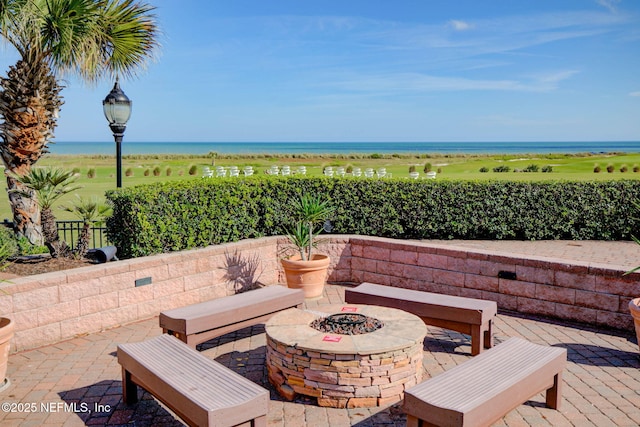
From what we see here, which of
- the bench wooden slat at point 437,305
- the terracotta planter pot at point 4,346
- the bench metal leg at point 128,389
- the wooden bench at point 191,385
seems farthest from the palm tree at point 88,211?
the bench wooden slat at point 437,305

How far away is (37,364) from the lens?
5035 millimetres

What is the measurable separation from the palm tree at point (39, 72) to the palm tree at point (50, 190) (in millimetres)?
785

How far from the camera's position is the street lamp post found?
852 cm

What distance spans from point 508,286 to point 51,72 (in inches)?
302

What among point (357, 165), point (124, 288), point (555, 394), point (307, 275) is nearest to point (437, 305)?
point (555, 394)

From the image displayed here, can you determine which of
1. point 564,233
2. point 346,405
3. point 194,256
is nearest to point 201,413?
point 346,405

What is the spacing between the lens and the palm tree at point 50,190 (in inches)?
277

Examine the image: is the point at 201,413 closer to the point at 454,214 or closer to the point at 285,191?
the point at 285,191

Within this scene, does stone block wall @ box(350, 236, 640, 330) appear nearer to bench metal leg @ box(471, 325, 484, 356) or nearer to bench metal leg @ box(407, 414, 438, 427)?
bench metal leg @ box(471, 325, 484, 356)

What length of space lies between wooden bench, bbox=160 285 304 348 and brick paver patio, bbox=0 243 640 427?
0.37 m

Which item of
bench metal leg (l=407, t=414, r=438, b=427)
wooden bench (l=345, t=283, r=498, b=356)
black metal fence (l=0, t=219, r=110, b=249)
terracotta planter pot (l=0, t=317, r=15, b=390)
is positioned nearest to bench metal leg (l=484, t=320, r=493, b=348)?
wooden bench (l=345, t=283, r=498, b=356)

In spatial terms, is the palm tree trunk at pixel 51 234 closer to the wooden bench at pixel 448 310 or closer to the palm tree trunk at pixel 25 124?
the palm tree trunk at pixel 25 124

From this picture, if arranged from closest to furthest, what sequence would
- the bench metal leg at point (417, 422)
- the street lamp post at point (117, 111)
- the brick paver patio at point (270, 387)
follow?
the bench metal leg at point (417, 422) → the brick paver patio at point (270, 387) → the street lamp post at point (117, 111)

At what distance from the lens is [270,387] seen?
14.8ft
